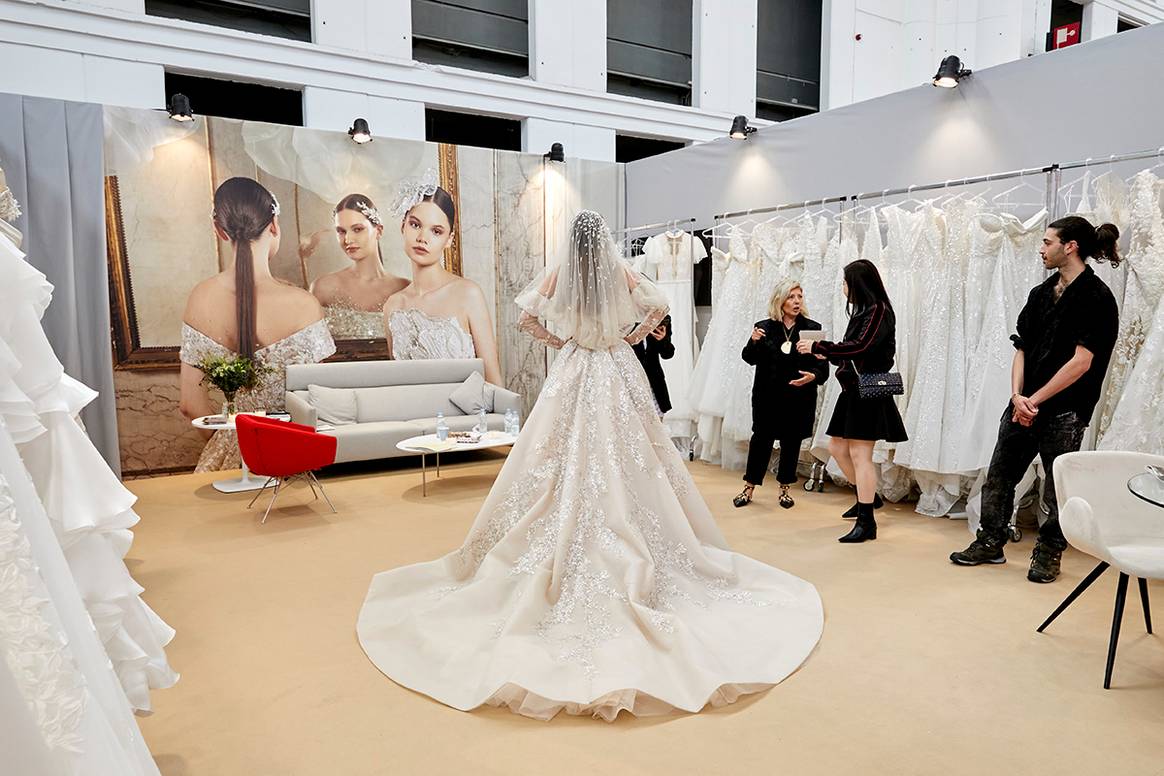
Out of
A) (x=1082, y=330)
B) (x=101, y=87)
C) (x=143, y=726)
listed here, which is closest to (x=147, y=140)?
(x=101, y=87)

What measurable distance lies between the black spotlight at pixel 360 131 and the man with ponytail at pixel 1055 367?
18.6ft

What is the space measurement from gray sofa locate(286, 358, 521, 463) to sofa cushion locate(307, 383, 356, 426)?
0.23 feet

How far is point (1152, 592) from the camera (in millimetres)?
3584

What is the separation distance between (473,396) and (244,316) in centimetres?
219

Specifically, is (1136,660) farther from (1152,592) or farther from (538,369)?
(538,369)

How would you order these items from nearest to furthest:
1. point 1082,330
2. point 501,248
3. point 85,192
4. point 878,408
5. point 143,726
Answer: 1. point 143,726
2. point 1082,330
3. point 878,408
4. point 85,192
5. point 501,248

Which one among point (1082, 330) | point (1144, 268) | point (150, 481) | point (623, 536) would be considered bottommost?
point (150, 481)

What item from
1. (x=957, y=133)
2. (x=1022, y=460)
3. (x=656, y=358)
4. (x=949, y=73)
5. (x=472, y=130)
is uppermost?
(x=472, y=130)

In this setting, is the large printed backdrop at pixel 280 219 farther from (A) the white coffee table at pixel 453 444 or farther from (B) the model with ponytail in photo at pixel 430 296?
→ (A) the white coffee table at pixel 453 444

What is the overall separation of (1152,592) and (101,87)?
818 centimetres

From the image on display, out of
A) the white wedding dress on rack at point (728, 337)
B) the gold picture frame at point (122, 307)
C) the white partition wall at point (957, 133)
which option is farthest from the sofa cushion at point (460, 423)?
the white partition wall at point (957, 133)

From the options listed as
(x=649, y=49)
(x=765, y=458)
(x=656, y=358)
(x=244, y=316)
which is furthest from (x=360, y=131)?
(x=765, y=458)

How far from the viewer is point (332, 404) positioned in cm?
648

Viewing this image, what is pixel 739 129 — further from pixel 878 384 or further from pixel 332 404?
pixel 332 404
